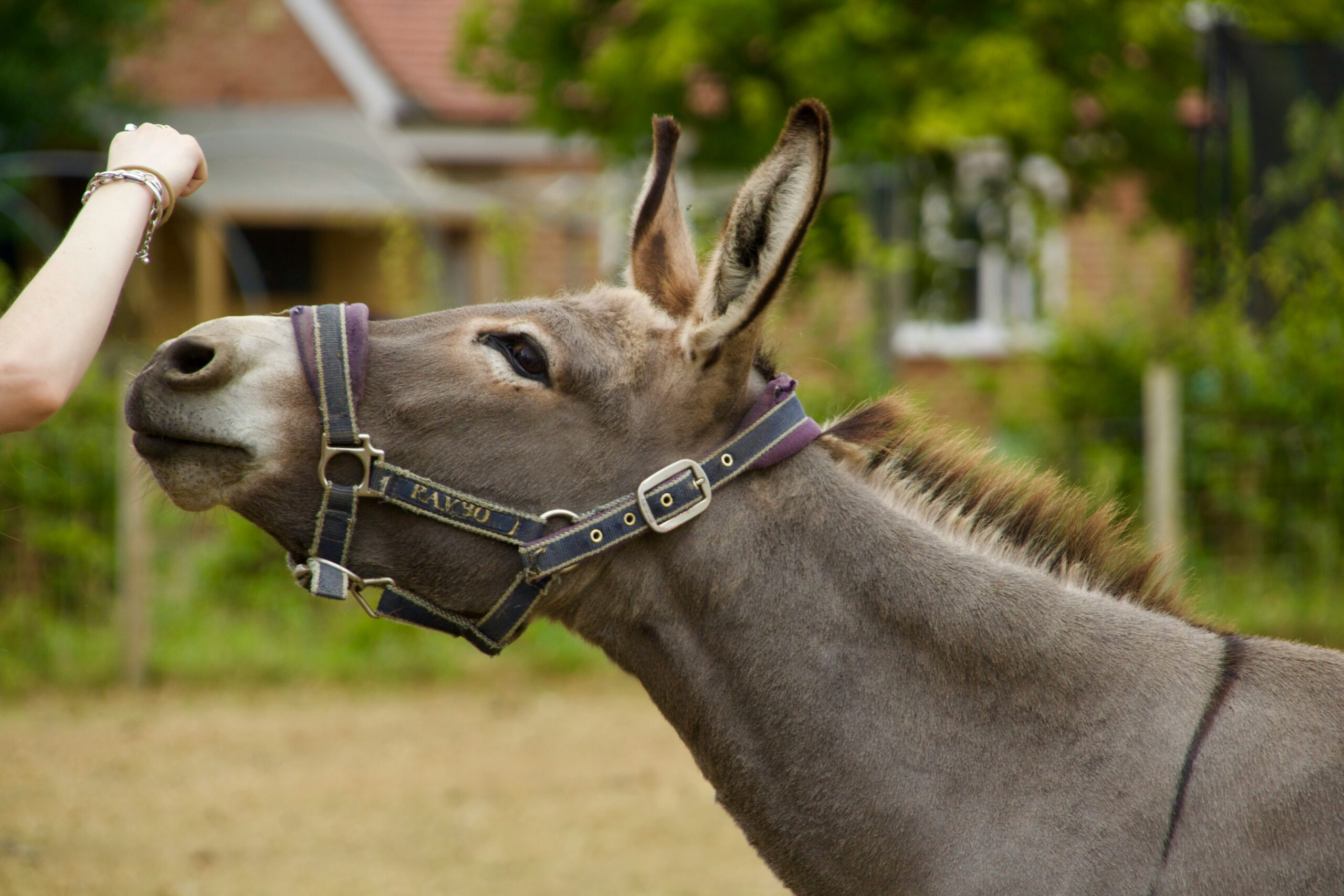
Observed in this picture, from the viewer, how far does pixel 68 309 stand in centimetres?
207

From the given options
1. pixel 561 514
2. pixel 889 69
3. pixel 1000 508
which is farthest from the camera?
pixel 889 69

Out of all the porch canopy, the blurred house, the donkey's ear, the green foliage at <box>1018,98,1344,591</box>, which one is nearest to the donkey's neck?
the donkey's ear

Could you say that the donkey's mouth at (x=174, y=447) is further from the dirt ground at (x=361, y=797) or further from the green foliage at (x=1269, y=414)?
the green foliage at (x=1269, y=414)

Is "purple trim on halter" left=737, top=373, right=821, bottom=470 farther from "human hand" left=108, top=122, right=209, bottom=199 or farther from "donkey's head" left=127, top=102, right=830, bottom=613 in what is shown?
"human hand" left=108, top=122, right=209, bottom=199

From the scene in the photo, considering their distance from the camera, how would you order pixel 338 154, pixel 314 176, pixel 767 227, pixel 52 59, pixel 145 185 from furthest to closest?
1. pixel 314 176
2. pixel 338 154
3. pixel 52 59
4. pixel 767 227
5. pixel 145 185

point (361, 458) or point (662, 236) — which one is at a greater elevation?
point (662, 236)

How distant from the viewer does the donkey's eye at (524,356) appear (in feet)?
8.37

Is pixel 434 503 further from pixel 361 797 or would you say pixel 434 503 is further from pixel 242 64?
pixel 242 64

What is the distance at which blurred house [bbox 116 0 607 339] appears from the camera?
1595 cm

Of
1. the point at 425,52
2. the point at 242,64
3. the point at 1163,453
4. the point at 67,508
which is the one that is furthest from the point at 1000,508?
the point at 242,64

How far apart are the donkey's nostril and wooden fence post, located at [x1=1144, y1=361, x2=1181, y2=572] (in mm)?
7656

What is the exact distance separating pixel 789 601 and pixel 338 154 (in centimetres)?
1451

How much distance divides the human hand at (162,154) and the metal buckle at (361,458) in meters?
0.57

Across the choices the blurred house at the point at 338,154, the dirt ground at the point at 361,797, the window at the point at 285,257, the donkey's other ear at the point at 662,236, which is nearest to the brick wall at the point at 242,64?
the blurred house at the point at 338,154
